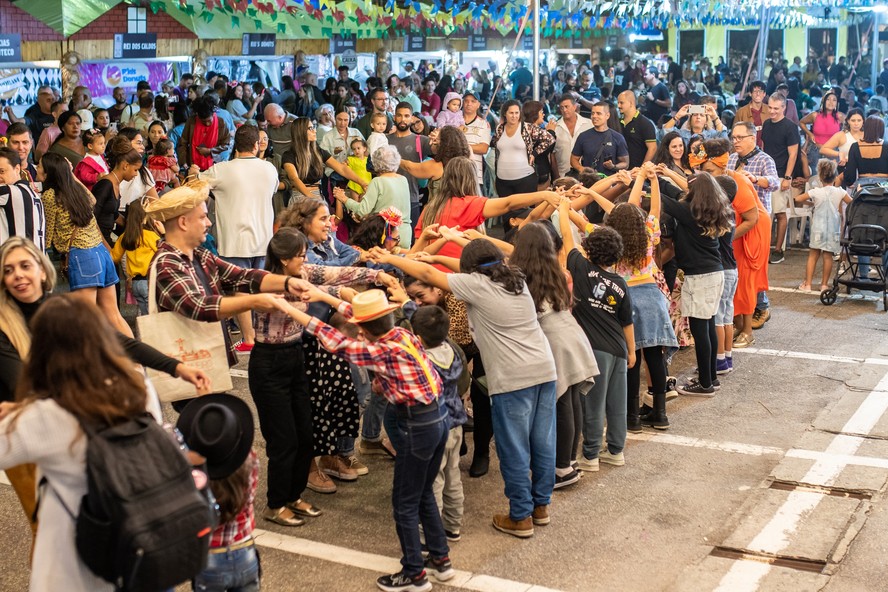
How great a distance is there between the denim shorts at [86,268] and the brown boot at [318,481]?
2950mm

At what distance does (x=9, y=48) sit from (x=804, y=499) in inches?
551

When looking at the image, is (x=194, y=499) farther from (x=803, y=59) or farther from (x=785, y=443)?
(x=803, y=59)

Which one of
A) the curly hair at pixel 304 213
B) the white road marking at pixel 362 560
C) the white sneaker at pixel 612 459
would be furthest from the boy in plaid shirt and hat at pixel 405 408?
the white sneaker at pixel 612 459

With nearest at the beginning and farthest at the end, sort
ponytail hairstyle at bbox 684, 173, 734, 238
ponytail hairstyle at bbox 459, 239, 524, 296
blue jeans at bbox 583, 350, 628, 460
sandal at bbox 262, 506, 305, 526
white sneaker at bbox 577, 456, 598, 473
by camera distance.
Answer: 1. ponytail hairstyle at bbox 459, 239, 524, 296
2. sandal at bbox 262, 506, 305, 526
3. blue jeans at bbox 583, 350, 628, 460
4. white sneaker at bbox 577, 456, 598, 473
5. ponytail hairstyle at bbox 684, 173, 734, 238

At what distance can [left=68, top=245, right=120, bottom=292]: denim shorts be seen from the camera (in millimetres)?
8211

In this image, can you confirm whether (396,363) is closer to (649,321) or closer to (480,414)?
(480,414)

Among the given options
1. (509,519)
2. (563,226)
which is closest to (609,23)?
(563,226)

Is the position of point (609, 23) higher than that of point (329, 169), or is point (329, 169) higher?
point (609, 23)

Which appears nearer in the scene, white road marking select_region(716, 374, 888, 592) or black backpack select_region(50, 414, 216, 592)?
black backpack select_region(50, 414, 216, 592)

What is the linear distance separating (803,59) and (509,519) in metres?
34.0

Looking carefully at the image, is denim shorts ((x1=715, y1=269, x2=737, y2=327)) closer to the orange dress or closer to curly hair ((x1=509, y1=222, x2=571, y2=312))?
the orange dress

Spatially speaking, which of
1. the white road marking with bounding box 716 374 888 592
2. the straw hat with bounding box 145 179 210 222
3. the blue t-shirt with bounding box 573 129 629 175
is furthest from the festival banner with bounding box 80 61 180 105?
the white road marking with bounding box 716 374 888 592

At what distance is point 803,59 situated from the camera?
119ft

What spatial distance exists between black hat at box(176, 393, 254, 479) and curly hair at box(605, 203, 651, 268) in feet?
12.3
